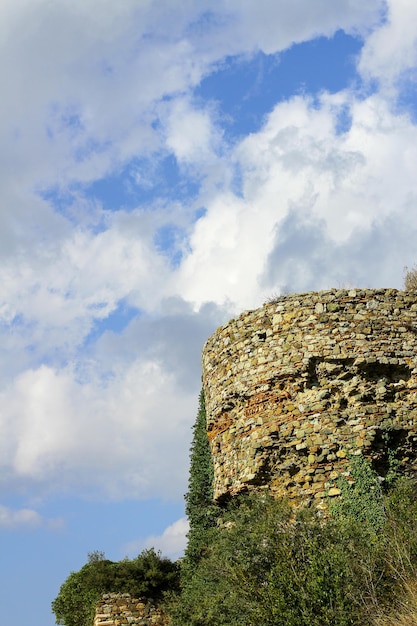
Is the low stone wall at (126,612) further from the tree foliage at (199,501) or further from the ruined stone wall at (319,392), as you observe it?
the ruined stone wall at (319,392)

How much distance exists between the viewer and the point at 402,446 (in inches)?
552

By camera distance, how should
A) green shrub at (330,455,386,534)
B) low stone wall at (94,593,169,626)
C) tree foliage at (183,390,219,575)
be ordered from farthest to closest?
1. low stone wall at (94,593,169,626)
2. tree foliage at (183,390,219,575)
3. green shrub at (330,455,386,534)

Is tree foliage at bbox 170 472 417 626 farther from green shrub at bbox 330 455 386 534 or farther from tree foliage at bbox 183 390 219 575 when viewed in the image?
tree foliage at bbox 183 390 219 575

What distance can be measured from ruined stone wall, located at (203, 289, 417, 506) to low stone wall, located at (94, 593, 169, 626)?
4256 millimetres

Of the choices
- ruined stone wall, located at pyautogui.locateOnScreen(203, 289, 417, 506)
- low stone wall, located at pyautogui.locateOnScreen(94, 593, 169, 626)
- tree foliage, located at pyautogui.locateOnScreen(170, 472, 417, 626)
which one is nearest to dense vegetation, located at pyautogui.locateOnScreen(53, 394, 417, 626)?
tree foliage, located at pyautogui.locateOnScreen(170, 472, 417, 626)

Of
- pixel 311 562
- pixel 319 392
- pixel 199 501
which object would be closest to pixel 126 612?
pixel 199 501

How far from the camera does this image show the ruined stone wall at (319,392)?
14.0 metres

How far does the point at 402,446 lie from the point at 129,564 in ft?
27.2

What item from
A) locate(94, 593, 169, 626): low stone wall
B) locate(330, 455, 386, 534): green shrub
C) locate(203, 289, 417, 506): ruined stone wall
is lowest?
locate(94, 593, 169, 626): low stone wall

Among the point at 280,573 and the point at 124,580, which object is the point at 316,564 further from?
the point at 124,580

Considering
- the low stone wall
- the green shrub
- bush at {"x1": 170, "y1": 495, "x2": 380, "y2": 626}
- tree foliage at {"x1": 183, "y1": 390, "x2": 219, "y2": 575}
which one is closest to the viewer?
bush at {"x1": 170, "y1": 495, "x2": 380, "y2": 626}

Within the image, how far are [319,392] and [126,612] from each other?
7858 millimetres

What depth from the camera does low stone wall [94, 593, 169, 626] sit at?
58.0 ft

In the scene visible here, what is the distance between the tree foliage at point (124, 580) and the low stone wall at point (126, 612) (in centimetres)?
21
